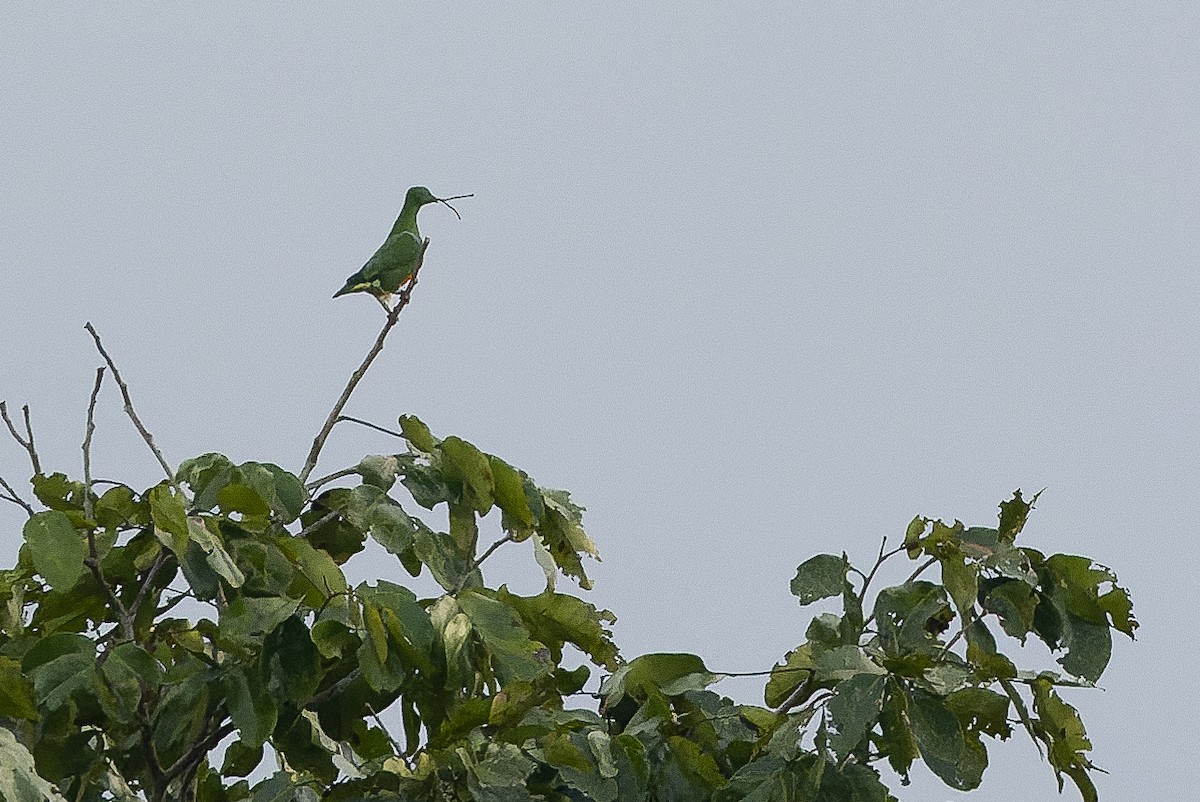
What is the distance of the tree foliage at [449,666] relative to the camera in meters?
1.62

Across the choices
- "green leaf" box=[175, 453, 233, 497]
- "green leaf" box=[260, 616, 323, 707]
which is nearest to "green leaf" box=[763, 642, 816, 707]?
"green leaf" box=[260, 616, 323, 707]

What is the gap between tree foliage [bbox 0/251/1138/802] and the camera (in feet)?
5.31

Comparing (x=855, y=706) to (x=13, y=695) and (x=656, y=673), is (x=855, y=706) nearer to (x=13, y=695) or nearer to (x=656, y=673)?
(x=656, y=673)

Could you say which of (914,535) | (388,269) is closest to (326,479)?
(914,535)

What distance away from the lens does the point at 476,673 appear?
1847mm

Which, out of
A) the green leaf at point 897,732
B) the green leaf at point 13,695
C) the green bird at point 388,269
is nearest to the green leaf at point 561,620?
the green leaf at point 897,732

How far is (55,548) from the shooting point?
1679 mm

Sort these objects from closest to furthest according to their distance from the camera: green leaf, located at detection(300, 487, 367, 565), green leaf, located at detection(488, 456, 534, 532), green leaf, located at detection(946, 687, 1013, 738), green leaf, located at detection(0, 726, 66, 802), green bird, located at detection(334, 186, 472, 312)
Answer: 1. green leaf, located at detection(0, 726, 66, 802)
2. green leaf, located at detection(946, 687, 1013, 738)
3. green leaf, located at detection(488, 456, 534, 532)
4. green leaf, located at detection(300, 487, 367, 565)
5. green bird, located at detection(334, 186, 472, 312)

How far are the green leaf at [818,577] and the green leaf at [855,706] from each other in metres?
0.19

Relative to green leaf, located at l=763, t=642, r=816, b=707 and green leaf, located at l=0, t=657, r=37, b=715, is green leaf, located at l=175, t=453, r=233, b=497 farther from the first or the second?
green leaf, located at l=763, t=642, r=816, b=707

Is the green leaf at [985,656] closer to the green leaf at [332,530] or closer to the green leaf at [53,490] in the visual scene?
the green leaf at [332,530]

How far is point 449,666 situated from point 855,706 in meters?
0.48

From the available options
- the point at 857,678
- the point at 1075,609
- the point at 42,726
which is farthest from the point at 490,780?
the point at 1075,609

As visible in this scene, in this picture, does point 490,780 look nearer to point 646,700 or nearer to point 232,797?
point 646,700
